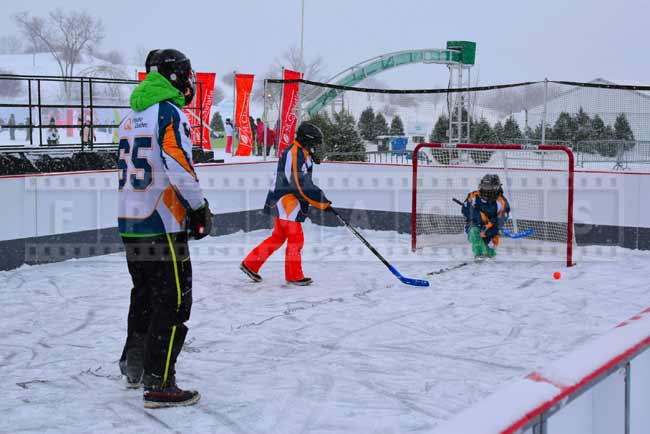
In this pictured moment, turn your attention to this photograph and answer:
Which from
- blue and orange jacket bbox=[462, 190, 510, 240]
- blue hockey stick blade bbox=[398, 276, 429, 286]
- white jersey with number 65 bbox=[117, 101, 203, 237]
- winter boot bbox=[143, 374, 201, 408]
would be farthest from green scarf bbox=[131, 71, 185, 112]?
blue and orange jacket bbox=[462, 190, 510, 240]

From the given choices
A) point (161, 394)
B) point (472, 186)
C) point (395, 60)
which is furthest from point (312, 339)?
point (395, 60)

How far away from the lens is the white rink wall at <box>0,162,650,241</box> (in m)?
7.73

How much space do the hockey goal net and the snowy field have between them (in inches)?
24.9

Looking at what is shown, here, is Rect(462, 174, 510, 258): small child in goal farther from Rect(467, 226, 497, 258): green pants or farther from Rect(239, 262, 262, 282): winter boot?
Rect(239, 262, 262, 282): winter boot

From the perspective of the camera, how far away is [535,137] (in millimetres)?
10586

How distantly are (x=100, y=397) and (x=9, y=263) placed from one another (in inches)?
161

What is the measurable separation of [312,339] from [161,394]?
1.52 meters

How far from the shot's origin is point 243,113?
20344mm

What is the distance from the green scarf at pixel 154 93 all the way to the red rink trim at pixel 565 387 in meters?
2.64

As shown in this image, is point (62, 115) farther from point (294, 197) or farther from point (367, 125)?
point (294, 197)

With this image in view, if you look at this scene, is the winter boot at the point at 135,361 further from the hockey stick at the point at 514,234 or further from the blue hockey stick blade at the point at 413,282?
the hockey stick at the point at 514,234

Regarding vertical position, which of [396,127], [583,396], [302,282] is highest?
[396,127]

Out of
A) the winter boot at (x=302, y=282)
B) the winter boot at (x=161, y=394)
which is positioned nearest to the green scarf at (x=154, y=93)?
the winter boot at (x=161, y=394)

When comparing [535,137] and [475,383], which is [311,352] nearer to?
[475,383]
